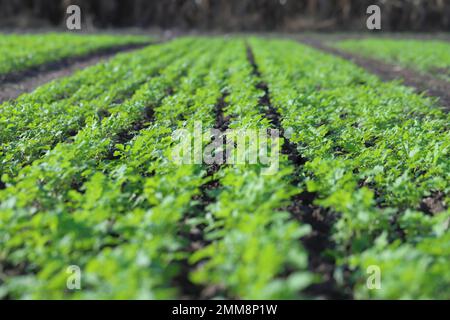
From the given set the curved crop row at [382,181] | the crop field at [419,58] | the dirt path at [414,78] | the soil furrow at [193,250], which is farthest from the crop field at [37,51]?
the crop field at [419,58]

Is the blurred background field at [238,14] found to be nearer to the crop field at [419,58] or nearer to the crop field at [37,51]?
the crop field at [419,58]

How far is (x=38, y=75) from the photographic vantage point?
11.2 meters

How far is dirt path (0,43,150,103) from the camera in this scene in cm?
915

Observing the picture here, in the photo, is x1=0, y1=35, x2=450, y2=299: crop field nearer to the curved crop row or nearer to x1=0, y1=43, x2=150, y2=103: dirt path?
the curved crop row

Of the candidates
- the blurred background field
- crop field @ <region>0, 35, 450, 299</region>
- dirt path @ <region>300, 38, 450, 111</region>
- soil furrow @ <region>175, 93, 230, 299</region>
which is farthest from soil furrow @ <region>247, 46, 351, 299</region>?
the blurred background field

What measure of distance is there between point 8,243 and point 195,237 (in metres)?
1.40

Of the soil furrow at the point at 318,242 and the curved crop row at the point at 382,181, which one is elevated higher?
the curved crop row at the point at 382,181

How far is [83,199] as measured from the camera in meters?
3.13

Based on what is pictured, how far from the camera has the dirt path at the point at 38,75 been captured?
30.0 feet

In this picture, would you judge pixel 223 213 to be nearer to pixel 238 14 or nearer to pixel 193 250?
pixel 193 250

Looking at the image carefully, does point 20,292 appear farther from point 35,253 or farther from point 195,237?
point 195,237

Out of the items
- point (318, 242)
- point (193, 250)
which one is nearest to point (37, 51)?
point (193, 250)

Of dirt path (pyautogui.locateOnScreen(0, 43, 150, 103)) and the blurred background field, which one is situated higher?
the blurred background field

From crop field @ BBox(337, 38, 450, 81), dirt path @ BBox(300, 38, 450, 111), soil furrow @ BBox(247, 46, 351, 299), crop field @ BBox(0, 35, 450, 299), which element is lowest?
soil furrow @ BBox(247, 46, 351, 299)
